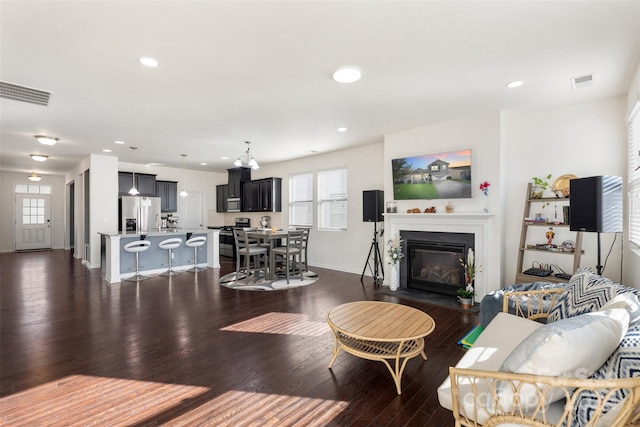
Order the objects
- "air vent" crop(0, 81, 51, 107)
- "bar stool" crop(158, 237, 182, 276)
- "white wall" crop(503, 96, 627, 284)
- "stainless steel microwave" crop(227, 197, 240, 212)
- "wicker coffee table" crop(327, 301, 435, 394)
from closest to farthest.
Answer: "wicker coffee table" crop(327, 301, 435, 394), "air vent" crop(0, 81, 51, 107), "white wall" crop(503, 96, 627, 284), "bar stool" crop(158, 237, 182, 276), "stainless steel microwave" crop(227, 197, 240, 212)

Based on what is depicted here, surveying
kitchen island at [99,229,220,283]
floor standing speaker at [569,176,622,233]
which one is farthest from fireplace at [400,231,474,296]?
kitchen island at [99,229,220,283]

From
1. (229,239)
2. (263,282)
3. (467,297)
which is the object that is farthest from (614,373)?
(229,239)

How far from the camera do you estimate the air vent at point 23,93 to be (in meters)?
3.12

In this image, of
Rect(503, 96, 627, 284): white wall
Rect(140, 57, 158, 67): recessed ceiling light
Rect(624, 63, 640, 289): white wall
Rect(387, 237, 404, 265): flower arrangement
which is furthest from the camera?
Rect(387, 237, 404, 265): flower arrangement

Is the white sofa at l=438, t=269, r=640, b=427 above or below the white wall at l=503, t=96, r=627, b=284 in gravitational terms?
below

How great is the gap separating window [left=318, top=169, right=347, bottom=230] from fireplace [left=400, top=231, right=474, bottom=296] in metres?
1.91

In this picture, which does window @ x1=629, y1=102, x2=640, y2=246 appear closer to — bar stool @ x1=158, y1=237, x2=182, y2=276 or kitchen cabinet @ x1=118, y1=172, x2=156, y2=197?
bar stool @ x1=158, y1=237, x2=182, y2=276

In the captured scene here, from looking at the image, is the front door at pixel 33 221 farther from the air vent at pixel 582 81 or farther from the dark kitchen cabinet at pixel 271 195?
the air vent at pixel 582 81

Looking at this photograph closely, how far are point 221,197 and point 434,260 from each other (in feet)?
23.8

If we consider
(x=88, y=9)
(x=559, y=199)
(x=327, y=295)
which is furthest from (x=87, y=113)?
(x=559, y=199)

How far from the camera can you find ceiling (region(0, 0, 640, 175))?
203cm

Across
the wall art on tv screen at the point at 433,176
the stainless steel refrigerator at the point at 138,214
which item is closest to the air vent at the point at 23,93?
the stainless steel refrigerator at the point at 138,214

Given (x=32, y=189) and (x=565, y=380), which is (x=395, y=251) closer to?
(x=565, y=380)

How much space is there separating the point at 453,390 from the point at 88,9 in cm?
311
